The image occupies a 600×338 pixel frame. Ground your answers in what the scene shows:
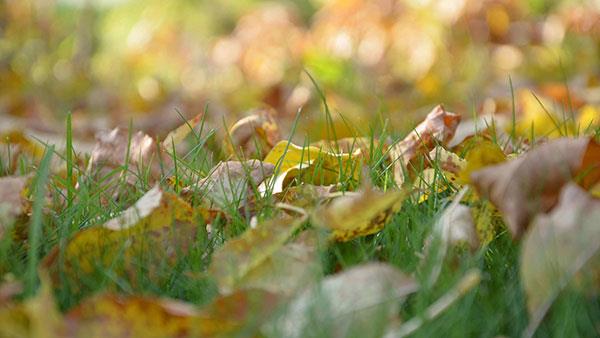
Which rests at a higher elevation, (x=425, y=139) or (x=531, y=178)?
(x=531, y=178)

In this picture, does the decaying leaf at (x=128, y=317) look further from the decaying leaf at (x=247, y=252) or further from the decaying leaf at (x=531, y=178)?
the decaying leaf at (x=531, y=178)

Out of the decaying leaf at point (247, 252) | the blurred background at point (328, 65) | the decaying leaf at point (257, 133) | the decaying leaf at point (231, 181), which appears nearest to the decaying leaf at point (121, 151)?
the decaying leaf at point (257, 133)

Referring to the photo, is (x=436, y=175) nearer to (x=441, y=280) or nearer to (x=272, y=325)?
(x=441, y=280)

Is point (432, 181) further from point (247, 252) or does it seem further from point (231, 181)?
point (247, 252)

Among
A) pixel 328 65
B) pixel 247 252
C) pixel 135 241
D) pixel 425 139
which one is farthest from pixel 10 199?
pixel 328 65

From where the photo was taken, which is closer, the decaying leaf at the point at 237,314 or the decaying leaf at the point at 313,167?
the decaying leaf at the point at 237,314

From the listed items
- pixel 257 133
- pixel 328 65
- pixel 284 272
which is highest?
pixel 284 272
